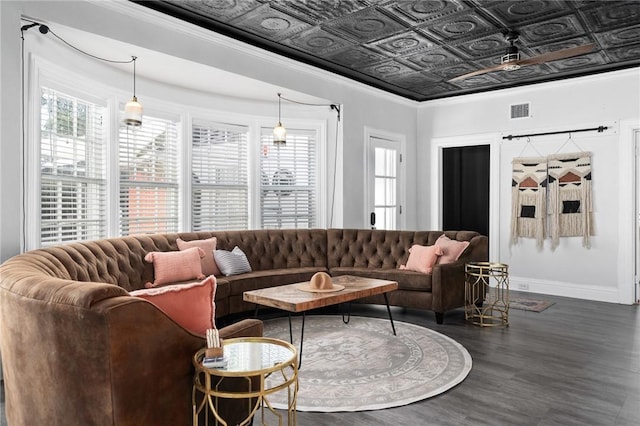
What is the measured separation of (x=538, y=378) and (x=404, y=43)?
137 inches

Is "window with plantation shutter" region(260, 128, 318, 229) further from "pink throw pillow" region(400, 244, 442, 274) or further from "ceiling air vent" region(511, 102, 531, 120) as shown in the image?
"ceiling air vent" region(511, 102, 531, 120)

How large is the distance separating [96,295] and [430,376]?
2385mm

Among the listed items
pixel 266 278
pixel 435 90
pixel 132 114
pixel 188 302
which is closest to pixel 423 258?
pixel 266 278

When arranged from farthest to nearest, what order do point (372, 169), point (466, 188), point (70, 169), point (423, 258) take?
point (466, 188)
point (372, 169)
point (423, 258)
point (70, 169)

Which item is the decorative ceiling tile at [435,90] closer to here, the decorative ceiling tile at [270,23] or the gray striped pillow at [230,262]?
the decorative ceiling tile at [270,23]

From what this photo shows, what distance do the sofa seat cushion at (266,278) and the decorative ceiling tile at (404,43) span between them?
2.58 m

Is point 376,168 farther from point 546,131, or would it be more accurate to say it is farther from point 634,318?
point 634,318

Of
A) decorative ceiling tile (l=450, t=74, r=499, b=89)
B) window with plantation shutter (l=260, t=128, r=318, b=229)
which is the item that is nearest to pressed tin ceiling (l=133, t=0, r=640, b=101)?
decorative ceiling tile (l=450, t=74, r=499, b=89)

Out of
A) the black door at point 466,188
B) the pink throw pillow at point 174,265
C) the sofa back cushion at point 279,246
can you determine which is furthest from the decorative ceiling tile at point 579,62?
the pink throw pillow at point 174,265

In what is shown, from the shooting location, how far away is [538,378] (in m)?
3.21

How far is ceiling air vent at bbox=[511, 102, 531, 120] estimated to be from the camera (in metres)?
6.47

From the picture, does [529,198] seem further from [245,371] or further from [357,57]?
[245,371]

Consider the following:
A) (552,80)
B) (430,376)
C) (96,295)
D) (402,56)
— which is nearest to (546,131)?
(552,80)

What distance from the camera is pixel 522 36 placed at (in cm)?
470
